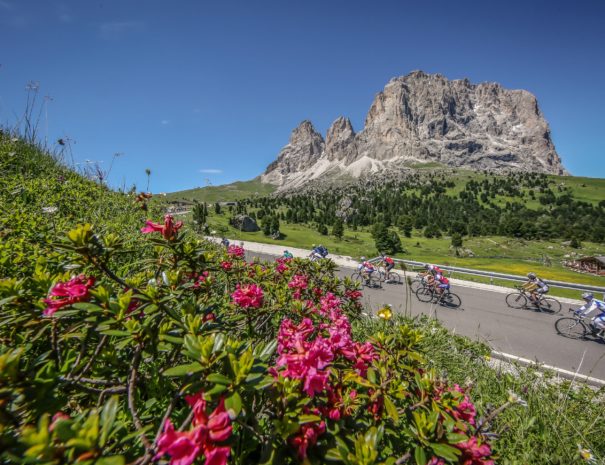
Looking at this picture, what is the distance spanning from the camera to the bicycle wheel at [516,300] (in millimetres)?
13336

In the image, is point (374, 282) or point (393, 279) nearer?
point (374, 282)

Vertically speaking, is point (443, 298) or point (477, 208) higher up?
point (477, 208)

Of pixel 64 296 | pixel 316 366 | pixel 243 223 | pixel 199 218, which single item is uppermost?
pixel 199 218

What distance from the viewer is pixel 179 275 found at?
203 cm

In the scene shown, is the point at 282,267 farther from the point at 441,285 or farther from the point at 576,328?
the point at 576,328

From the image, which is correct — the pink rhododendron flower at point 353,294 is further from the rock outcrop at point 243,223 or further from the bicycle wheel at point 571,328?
the rock outcrop at point 243,223

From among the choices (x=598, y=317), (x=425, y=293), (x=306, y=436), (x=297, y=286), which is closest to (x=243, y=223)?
(x=425, y=293)

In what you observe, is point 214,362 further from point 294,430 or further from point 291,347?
point 291,347

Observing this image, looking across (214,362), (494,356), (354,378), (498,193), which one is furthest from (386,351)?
(498,193)

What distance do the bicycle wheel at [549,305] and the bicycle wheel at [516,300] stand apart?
0.74 meters

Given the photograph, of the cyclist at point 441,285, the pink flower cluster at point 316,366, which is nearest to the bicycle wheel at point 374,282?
the cyclist at point 441,285

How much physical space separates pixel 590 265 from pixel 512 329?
142 ft

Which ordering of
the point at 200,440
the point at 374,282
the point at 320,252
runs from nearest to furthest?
1. the point at 200,440
2. the point at 320,252
3. the point at 374,282

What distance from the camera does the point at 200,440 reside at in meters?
0.91
